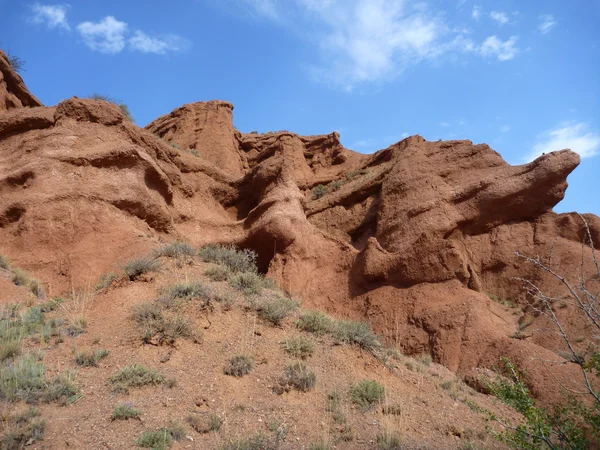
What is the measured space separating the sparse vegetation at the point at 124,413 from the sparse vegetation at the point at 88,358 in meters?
1.34

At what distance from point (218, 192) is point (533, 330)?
1099cm

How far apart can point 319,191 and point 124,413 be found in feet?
52.2

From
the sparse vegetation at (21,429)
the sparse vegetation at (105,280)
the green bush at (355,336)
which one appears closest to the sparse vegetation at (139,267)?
the sparse vegetation at (105,280)

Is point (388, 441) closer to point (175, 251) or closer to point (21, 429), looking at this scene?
point (21, 429)

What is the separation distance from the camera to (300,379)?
7.70 m

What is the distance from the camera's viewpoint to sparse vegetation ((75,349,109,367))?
734 cm

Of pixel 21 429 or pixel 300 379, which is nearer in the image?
pixel 21 429

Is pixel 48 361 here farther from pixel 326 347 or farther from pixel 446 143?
pixel 446 143

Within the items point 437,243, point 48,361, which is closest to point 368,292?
point 437,243

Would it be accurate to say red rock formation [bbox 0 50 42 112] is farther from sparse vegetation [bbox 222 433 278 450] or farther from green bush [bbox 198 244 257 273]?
sparse vegetation [bbox 222 433 278 450]

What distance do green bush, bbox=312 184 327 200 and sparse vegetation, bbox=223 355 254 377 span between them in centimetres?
1354

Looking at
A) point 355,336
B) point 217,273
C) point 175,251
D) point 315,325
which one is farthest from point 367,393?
point 175,251

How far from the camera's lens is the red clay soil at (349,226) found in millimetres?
11648

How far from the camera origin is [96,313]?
8.97 metres
